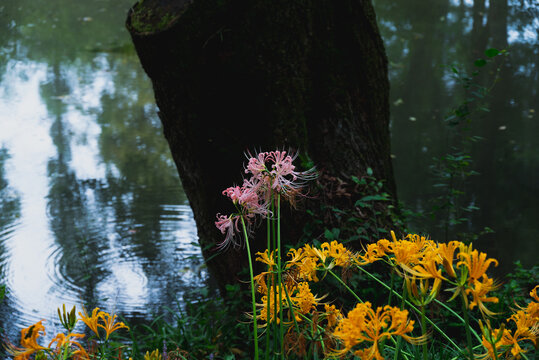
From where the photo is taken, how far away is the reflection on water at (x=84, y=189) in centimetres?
424

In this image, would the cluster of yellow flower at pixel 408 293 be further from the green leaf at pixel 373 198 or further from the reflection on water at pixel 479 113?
the reflection on water at pixel 479 113

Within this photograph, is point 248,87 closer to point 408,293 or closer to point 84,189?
point 408,293

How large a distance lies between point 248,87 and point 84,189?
3612 millimetres

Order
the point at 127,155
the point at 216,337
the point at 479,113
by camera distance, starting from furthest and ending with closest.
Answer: the point at 479,113 → the point at 127,155 → the point at 216,337

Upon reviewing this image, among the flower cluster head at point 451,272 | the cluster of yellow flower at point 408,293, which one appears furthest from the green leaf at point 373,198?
the flower cluster head at point 451,272

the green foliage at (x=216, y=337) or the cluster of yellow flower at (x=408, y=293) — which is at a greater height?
the cluster of yellow flower at (x=408, y=293)

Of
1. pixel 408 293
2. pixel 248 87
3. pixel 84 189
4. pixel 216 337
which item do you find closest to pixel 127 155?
pixel 84 189

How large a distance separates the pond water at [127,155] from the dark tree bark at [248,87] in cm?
70

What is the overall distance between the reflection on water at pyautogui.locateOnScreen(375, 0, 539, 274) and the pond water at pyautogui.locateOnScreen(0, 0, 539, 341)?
2cm

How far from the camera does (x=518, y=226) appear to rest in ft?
16.6

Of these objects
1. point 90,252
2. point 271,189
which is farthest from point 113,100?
point 271,189

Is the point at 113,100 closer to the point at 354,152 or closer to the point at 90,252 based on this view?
the point at 90,252

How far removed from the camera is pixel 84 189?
5.90m

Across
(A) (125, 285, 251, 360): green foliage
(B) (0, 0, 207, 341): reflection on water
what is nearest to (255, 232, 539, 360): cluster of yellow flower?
(A) (125, 285, 251, 360): green foliage
